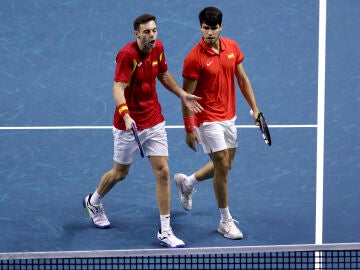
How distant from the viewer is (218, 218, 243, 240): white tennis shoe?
25.1 feet

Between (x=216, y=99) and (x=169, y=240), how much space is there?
1266mm

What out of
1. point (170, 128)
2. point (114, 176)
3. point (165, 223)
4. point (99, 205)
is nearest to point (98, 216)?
point (99, 205)

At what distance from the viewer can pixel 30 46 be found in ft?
36.1

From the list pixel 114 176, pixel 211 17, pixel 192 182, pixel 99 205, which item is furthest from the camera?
pixel 192 182

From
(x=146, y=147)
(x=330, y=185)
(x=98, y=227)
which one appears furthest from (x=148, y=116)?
(x=330, y=185)

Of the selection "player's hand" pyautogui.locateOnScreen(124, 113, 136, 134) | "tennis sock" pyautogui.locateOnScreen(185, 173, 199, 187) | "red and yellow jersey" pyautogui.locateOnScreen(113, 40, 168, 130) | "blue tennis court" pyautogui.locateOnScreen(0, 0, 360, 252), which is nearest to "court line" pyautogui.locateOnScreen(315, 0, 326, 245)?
"blue tennis court" pyautogui.locateOnScreen(0, 0, 360, 252)

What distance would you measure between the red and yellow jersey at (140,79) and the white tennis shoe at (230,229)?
Result: 1064 mm

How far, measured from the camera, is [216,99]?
7535 mm

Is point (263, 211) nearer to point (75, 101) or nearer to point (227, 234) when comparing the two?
point (227, 234)

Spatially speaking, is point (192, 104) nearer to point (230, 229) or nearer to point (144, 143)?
point (144, 143)

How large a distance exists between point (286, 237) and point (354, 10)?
Result: 4.44 metres

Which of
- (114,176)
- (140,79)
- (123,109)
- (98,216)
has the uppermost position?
(140,79)

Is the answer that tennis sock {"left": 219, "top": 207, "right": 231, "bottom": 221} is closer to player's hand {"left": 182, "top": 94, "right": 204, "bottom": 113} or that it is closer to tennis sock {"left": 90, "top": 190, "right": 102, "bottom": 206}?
player's hand {"left": 182, "top": 94, "right": 204, "bottom": 113}

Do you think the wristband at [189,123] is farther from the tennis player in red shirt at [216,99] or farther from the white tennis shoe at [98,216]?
the white tennis shoe at [98,216]
